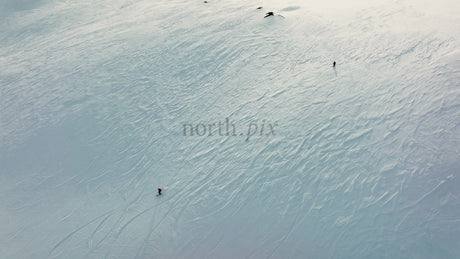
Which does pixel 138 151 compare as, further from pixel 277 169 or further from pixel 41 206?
pixel 277 169

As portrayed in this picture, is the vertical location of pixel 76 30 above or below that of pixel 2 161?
above

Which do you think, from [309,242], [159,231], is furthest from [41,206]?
[309,242]

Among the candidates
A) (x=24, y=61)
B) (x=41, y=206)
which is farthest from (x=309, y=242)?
(x=24, y=61)

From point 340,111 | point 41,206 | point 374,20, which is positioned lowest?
point 41,206

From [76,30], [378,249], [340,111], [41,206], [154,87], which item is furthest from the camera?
[76,30]

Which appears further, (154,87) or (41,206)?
(154,87)

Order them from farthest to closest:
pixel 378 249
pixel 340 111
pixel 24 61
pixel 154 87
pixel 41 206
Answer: pixel 24 61 < pixel 154 87 < pixel 340 111 < pixel 41 206 < pixel 378 249

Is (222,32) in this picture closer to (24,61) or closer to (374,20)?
(374,20)
